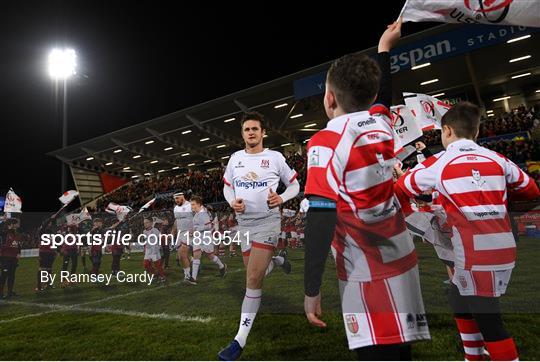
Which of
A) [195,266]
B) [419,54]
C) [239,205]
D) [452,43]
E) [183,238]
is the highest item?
[419,54]

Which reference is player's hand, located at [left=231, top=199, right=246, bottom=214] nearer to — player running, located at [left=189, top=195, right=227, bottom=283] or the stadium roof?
player running, located at [left=189, top=195, right=227, bottom=283]

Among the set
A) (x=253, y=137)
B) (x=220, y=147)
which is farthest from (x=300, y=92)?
(x=253, y=137)

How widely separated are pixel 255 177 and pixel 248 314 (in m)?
1.47

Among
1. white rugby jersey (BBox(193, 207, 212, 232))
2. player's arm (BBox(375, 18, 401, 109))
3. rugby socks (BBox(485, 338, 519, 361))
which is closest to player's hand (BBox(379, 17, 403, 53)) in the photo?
player's arm (BBox(375, 18, 401, 109))

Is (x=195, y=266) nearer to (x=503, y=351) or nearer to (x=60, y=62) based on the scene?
(x=503, y=351)

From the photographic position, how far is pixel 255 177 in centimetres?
417

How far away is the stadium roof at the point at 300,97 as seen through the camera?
1939 cm

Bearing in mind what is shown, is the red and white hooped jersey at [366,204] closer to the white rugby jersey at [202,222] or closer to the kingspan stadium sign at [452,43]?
the white rugby jersey at [202,222]

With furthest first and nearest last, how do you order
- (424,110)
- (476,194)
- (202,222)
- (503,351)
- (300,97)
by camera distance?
1. (300,97)
2. (202,222)
3. (424,110)
4. (476,194)
5. (503,351)

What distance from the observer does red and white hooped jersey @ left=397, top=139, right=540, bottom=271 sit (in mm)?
2439

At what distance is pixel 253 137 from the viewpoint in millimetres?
4211

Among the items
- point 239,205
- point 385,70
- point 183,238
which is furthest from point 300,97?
point 385,70

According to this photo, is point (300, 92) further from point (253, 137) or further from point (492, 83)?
point (253, 137)

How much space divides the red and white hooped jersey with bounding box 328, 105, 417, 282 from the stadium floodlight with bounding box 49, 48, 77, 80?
25707 millimetres
